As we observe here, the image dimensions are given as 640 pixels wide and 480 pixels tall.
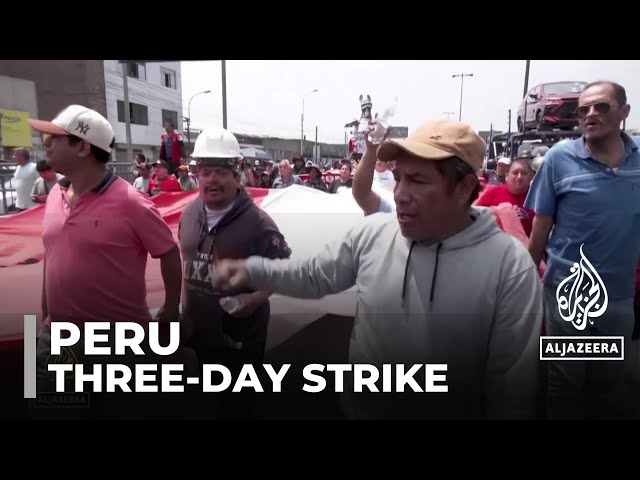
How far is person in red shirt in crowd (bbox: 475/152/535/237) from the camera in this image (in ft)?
6.81

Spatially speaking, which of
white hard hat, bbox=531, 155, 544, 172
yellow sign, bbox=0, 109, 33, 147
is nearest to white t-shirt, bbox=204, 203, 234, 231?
yellow sign, bbox=0, 109, 33, 147

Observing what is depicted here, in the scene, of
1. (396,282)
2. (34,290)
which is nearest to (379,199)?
(396,282)

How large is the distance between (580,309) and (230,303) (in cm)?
125

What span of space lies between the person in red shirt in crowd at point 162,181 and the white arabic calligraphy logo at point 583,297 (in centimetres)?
162

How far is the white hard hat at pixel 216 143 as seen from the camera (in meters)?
1.66

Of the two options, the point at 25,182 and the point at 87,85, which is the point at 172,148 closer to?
the point at 87,85

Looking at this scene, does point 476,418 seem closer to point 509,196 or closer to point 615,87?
point 509,196

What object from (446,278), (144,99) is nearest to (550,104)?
(446,278)

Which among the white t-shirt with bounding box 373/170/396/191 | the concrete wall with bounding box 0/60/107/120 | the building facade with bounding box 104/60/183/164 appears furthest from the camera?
the white t-shirt with bounding box 373/170/396/191

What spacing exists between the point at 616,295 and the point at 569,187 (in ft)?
1.37

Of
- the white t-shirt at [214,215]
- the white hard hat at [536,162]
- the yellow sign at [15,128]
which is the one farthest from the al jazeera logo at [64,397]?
the white hard hat at [536,162]

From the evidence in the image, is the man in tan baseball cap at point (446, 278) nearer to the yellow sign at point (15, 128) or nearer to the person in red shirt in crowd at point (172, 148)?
the person in red shirt in crowd at point (172, 148)

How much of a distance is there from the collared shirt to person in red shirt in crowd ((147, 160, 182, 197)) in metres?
0.43

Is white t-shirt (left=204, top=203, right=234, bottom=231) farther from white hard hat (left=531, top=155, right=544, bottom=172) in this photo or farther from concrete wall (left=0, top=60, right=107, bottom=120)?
white hard hat (left=531, top=155, right=544, bottom=172)
